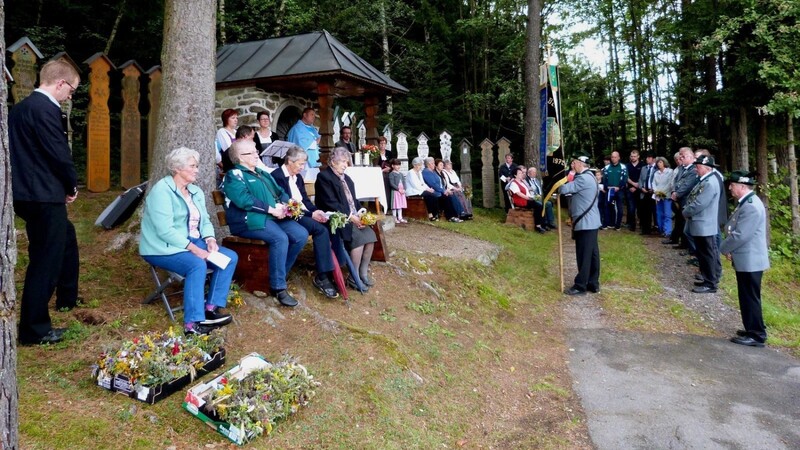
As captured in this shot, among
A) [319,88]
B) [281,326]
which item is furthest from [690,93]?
[281,326]

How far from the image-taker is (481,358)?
527 centimetres

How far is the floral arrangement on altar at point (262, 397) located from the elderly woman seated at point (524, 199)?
934cm

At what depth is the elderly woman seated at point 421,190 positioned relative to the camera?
1141 cm

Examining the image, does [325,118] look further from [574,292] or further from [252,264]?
[574,292]

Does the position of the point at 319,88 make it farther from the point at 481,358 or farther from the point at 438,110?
the point at 438,110

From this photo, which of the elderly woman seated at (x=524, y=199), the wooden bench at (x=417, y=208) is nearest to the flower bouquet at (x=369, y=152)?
the wooden bench at (x=417, y=208)

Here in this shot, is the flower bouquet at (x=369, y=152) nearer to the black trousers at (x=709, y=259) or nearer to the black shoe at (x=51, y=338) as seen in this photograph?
Answer: the black trousers at (x=709, y=259)

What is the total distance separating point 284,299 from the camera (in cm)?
492

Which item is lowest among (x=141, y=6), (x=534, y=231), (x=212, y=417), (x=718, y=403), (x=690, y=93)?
(x=718, y=403)

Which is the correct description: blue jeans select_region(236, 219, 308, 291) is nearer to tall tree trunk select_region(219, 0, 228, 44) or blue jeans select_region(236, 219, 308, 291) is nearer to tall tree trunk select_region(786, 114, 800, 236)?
tall tree trunk select_region(786, 114, 800, 236)

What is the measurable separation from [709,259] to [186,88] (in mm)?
7367

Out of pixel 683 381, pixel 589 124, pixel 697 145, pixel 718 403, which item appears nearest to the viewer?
pixel 718 403

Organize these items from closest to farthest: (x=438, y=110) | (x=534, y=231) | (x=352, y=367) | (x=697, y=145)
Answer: (x=352, y=367)
(x=534, y=231)
(x=697, y=145)
(x=438, y=110)

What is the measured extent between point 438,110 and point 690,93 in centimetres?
793
